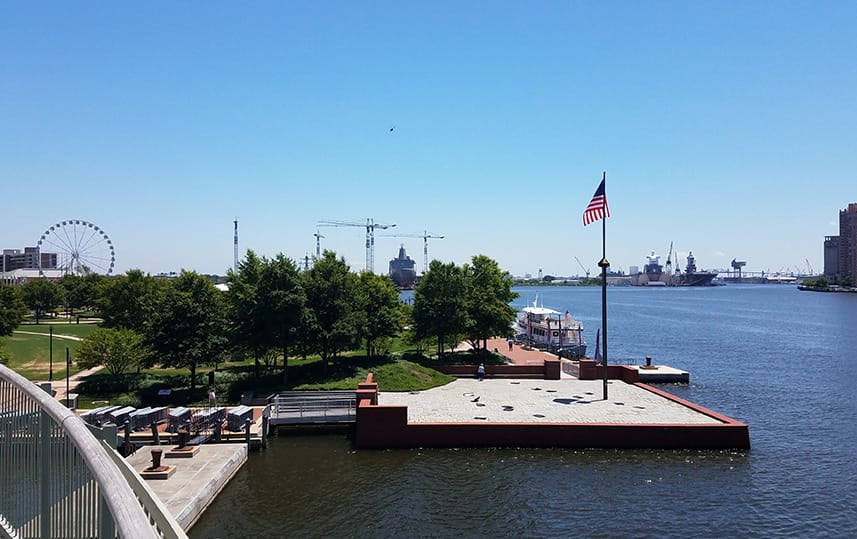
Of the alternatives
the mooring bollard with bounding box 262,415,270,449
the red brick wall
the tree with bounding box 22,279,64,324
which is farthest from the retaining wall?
the tree with bounding box 22,279,64,324

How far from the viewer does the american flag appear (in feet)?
101

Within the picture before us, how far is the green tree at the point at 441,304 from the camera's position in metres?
44.2

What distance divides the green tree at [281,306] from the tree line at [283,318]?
2.4 inches

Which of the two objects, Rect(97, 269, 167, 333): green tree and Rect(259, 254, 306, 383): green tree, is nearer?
Rect(259, 254, 306, 383): green tree

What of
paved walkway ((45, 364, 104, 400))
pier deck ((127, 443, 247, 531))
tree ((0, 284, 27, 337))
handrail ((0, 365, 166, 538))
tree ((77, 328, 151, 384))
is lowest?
pier deck ((127, 443, 247, 531))

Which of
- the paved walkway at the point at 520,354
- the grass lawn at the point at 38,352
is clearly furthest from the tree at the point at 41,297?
the paved walkway at the point at 520,354

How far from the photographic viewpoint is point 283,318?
35.5 metres

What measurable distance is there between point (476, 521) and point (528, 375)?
21188mm

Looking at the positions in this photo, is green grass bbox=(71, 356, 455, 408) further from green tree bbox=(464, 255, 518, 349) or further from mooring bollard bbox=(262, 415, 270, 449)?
green tree bbox=(464, 255, 518, 349)

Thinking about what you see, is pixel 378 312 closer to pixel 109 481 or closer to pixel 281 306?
pixel 281 306

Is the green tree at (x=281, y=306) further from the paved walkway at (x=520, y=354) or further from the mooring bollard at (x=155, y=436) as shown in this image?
the paved walkway at (x=520, y=354)

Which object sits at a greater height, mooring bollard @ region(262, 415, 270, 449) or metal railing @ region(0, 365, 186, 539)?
metal railing @ region(0, 365, 186, 539)

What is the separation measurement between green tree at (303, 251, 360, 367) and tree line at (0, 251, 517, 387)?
0.06m

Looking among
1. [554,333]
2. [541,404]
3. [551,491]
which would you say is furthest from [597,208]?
[554,333]
